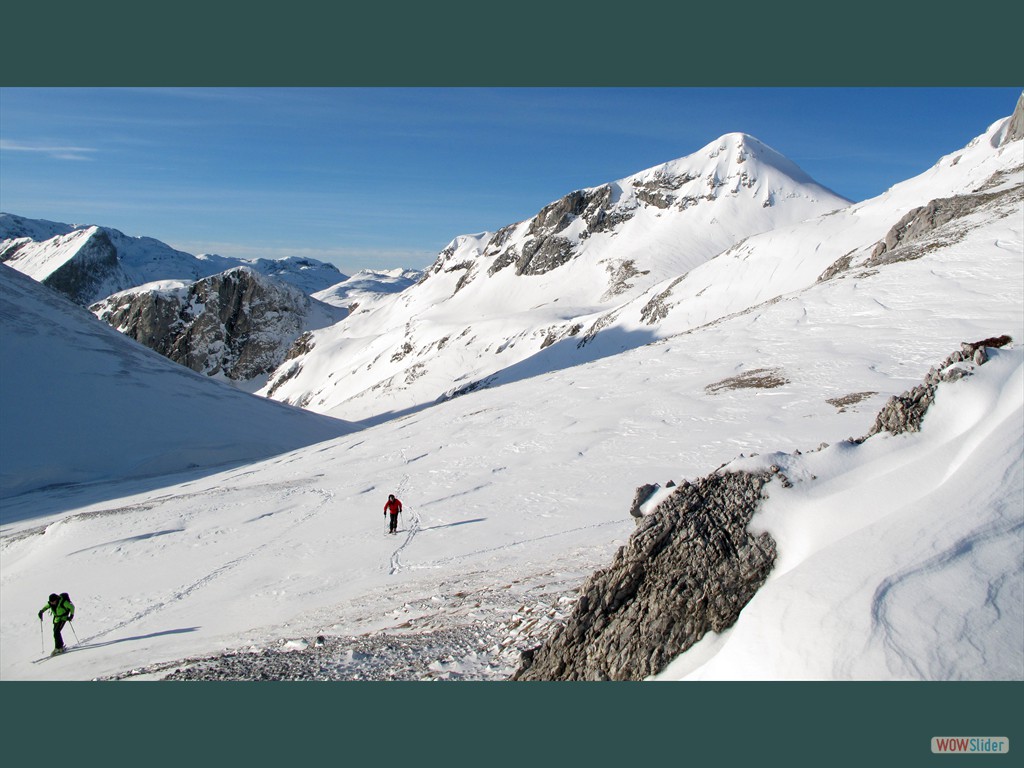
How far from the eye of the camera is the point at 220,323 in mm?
173500

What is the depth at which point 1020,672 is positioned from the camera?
573 centimetres

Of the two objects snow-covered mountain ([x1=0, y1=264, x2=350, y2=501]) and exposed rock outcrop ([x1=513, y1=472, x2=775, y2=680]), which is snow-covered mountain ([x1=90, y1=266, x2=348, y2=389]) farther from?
exposed rock outcrop ([x1=513, y1=472, x2=775, y2=680])

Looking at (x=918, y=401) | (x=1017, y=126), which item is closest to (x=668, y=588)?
(x=918, y=401)

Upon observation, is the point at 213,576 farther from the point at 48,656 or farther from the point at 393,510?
the point at 393,510

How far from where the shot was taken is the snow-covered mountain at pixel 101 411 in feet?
152

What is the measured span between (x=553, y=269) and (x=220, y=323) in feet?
293

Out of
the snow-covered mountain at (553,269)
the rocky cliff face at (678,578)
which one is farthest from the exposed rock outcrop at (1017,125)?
the rocky cliff face at (678,578)

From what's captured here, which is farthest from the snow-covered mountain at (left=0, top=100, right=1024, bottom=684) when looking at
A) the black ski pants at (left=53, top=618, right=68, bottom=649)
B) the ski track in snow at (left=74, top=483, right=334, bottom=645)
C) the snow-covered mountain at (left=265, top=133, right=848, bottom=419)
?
the snow-covered mountain at (left=265, top=133, right=848, bottom=419)

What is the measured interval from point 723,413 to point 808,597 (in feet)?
54.7

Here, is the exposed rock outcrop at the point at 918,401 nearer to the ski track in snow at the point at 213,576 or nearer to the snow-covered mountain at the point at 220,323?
the ski track in snow at the point at 213,576

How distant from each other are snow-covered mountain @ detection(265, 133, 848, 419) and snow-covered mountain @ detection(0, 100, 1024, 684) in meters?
53.9

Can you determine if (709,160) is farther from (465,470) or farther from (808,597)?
(808,597)

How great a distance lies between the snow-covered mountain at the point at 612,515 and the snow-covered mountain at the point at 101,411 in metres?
0.66

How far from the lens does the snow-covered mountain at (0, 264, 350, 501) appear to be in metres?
46.2
